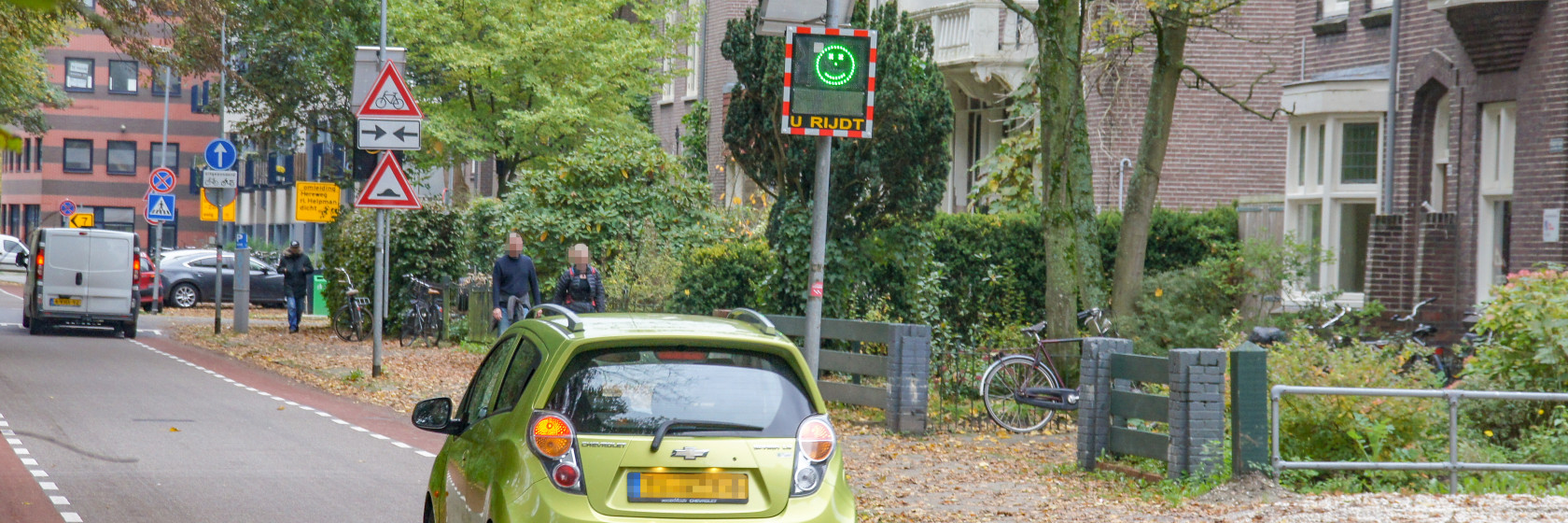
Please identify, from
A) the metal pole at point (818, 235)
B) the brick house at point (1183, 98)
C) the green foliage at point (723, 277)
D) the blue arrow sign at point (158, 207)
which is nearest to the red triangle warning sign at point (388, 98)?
the green foliage at point (723, 277)

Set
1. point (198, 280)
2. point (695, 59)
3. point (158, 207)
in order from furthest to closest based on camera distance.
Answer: point (695, 59) → point (198, 280) → point (158, 207)

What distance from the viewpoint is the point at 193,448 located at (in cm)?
1169

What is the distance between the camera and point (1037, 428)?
13.5m

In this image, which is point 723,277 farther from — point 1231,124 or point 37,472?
point 1231,124

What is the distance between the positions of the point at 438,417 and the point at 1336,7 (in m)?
16.5

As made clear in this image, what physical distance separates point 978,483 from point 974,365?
397cm

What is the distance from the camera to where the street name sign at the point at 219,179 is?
25641 millimetres

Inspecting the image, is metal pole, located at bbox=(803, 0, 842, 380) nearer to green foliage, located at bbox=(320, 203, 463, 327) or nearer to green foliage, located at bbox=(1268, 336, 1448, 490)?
green foliage, located at bbox=(1268, 336, 1448, 490)

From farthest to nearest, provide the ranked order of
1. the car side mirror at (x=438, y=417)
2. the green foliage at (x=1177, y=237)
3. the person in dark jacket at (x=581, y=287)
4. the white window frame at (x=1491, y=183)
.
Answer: the green foliage at (x=1177, y=237) → the white window frame at (x=1491, y=183) → the person in dark jacket at (x=581, y=287) → the car side mirror at (x=438, y=417)

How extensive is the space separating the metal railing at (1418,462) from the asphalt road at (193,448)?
5057 mm

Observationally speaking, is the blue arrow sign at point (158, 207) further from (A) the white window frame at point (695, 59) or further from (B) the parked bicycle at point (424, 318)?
(A) the white window frame at point (695, 59)

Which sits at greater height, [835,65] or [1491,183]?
[835,65]

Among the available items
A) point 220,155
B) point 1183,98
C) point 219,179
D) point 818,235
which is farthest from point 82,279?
point 818,235

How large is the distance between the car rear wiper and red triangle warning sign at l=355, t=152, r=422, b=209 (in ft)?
39.0
